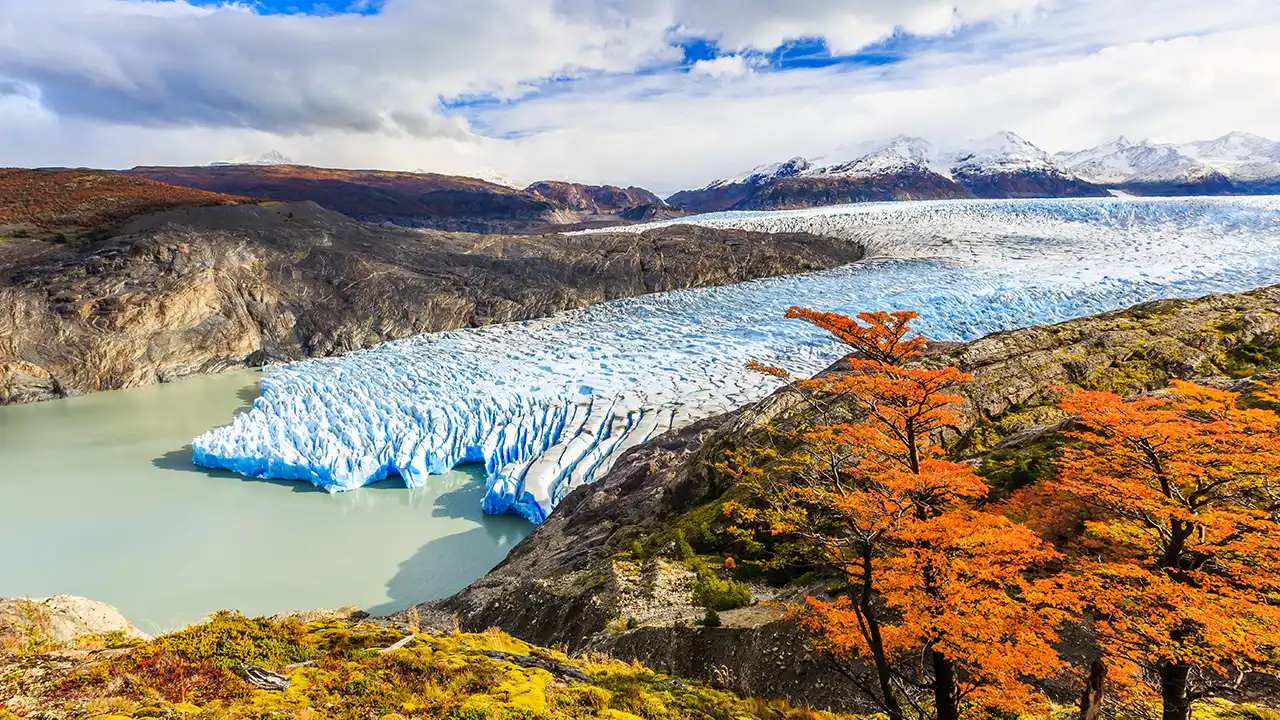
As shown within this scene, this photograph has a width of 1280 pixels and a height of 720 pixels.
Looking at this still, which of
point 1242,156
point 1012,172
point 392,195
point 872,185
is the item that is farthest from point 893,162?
point 392,195

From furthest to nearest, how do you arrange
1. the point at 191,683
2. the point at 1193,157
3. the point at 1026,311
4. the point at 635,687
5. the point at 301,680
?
the point at 1193,157 → the point at 1026,311 → the point at 635,687 → the point at 301,680 → the point at 191,683

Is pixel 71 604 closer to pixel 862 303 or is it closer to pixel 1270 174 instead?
pixel 862 303

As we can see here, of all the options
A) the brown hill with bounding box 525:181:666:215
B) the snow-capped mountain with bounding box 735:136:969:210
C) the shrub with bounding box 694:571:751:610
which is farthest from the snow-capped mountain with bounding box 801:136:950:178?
the shrub with bounding box 694:571:751:610

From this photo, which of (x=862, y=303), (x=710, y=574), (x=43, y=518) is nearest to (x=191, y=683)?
(x=710, y=574)

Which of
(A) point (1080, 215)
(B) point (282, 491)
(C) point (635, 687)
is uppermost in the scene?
(A) point (1080, 215)

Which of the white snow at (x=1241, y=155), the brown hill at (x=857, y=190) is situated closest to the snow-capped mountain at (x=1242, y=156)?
the white snow at (x=1241, y=155)

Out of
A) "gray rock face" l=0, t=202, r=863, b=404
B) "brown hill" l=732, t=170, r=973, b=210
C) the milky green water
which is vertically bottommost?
the milky green water

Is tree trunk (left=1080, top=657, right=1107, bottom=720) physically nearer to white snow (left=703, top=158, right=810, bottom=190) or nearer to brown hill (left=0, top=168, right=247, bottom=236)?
brown hill (left=0, top=168, right=247, bottom=236)
